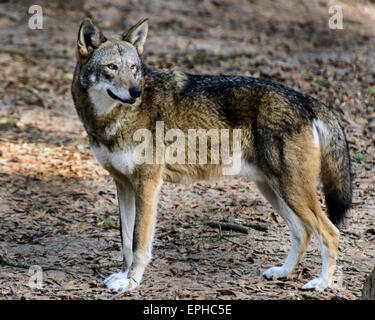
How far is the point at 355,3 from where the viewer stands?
770 inches

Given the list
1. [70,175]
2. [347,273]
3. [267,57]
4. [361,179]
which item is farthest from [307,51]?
[347,273]

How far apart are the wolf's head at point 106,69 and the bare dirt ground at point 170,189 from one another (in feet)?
6.45

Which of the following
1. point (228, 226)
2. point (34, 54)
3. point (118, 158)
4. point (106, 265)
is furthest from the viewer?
point (34, 54)

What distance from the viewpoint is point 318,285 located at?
5336 millimetres

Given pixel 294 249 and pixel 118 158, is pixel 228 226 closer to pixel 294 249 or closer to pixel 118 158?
pixel 294 249

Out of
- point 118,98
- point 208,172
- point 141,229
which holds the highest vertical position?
point 118,98

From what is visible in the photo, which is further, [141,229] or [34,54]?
[34,54]

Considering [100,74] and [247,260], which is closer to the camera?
[100,74]

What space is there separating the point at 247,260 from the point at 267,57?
8.39m

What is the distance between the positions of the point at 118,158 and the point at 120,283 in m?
1.33

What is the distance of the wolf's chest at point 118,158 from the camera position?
17.6 ft

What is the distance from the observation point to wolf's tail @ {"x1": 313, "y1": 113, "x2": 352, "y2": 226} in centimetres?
557

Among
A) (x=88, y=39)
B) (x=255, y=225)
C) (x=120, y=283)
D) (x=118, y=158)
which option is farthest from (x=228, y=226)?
(x=88, y=39)

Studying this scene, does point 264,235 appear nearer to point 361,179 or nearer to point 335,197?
→ point 335,197
